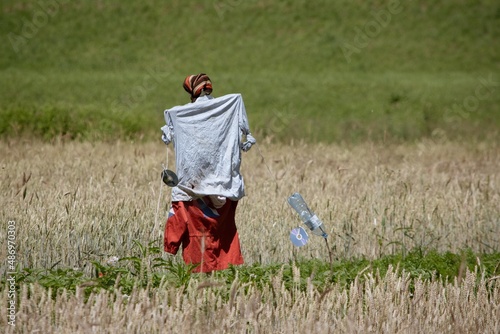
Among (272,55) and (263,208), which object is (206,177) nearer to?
(263,208)

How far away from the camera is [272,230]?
7047 mm

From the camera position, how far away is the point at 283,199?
8336mm

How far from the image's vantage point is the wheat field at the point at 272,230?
4.22 meters

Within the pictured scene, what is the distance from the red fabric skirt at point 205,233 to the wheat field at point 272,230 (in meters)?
0.19

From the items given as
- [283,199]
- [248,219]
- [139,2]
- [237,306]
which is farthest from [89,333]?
[139,2]

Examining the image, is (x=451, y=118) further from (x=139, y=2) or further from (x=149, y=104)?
(x=139, y=2)

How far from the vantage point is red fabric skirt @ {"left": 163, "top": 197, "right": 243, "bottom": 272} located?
6035mm
